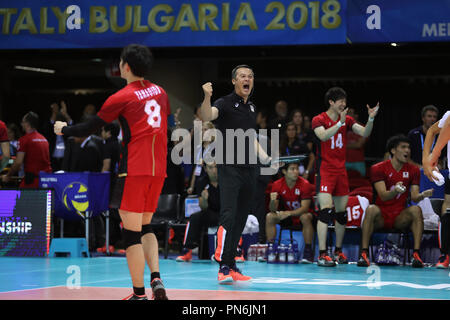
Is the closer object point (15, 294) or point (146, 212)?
point (146, 212)

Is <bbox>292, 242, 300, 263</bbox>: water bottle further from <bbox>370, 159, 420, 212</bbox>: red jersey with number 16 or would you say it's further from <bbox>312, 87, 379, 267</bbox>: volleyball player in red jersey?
<bbox>370, 159, 420, 212</bbox>: red jersey with number 16

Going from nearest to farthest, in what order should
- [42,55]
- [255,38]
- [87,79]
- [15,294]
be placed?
[15,294], [255,38], [42,55], [87,79]

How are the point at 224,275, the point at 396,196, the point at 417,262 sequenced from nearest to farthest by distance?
the point at 224,275 < the point at 417,262 < the point at 396,196

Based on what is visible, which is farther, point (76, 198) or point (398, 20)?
point (398, 20)

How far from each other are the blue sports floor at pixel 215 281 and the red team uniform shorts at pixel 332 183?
100cm

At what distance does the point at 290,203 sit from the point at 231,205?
3777mm

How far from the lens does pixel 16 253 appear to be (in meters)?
11.1

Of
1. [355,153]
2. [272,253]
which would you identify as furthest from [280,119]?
[272,253]

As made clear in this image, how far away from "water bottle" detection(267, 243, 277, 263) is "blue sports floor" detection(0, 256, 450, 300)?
214 millimetres

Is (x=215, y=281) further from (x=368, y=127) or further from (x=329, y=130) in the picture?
(x=368, y=127)

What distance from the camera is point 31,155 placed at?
40.4 feet

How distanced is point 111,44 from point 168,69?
3.38 m

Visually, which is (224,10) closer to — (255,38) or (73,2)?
(255,38)
